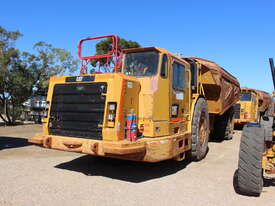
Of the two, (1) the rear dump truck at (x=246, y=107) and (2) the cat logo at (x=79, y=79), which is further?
(1) the rear dump truck at (x=246, y=107)

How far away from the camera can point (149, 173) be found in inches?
226

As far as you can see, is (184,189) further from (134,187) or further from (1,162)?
(1,162)

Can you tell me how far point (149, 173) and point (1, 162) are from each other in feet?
12.0

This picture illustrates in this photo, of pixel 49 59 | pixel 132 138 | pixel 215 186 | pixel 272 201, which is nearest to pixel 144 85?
pixel 132 138

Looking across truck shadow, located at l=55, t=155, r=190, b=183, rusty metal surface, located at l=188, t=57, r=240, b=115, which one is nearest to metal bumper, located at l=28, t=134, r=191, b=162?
truck shadow, located at l=55, t=155, r=190, b=183

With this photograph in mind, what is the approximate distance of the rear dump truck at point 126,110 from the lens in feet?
15.6

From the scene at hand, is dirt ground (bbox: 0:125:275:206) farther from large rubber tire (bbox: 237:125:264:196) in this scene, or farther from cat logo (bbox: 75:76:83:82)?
cat logo (bbox: 75:76:83:82)

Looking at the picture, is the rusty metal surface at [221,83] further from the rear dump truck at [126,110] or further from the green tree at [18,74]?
the green tree at [18,74]

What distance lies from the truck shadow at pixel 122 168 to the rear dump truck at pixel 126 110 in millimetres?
609

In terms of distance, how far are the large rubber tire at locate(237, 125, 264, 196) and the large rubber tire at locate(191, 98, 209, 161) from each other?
2265 mm

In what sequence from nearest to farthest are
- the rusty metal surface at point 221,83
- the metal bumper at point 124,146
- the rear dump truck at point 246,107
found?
the metal bumper at point 124,146 → the rusty metal surface at point 221,83 → the rear dump truck at point 246,107

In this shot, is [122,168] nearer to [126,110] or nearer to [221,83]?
[126,110]

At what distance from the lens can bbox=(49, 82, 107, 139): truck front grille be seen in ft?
16.2

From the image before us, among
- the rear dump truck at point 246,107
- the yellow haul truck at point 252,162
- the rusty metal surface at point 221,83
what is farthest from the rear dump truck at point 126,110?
the rear dump truck at point 246,107
